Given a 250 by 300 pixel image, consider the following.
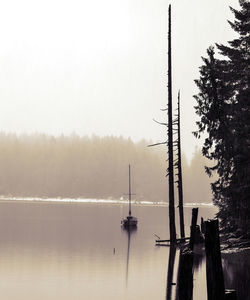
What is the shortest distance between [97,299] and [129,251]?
78.0ft

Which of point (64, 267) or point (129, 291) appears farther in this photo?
point (64, 267)

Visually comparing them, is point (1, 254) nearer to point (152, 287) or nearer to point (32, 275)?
point (32, 275)

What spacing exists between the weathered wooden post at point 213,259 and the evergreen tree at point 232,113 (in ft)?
60.3

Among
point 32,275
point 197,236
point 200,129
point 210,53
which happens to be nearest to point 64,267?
point 32,275

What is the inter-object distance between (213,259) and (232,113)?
2182cm

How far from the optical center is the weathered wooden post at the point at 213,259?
43.6 feet

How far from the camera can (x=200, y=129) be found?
3716 cm

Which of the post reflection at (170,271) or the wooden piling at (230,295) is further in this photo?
the post reflection at (170,271)

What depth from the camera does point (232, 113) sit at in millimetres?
34594

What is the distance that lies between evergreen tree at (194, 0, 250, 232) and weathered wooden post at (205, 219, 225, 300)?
18.4m

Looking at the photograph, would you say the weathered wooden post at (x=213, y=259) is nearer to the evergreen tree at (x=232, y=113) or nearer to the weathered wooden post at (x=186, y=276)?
the weathered wooden post at (x=186, y=276)

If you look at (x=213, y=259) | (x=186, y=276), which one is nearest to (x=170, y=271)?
(x=186, y=276)

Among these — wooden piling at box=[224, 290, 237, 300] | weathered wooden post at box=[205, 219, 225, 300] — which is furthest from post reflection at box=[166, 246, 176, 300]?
wooden piling at box=[224, 290, 237, 300]

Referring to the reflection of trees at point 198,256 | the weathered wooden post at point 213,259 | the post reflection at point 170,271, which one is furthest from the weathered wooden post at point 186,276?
the reflection of trees at point 198,256
